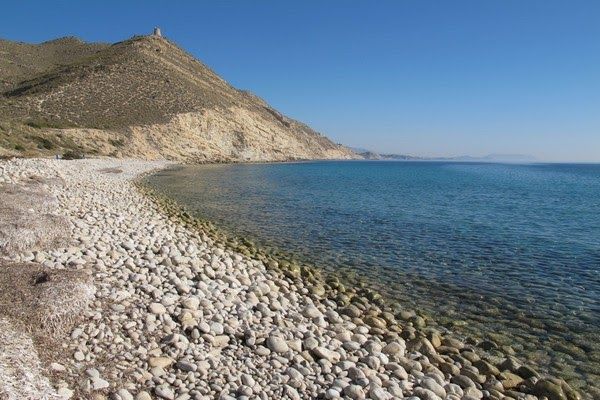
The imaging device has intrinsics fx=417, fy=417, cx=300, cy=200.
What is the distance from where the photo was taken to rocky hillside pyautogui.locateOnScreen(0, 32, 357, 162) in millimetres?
61719

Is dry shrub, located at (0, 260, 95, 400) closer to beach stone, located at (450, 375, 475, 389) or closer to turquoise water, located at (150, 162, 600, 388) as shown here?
beach stone, located at (450, 375, 475, 389)

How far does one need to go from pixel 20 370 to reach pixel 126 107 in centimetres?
8299

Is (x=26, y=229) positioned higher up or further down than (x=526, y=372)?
higher up

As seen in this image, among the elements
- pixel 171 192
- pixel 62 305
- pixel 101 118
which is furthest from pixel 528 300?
pixel 101 118

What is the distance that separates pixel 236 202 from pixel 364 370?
24072mm

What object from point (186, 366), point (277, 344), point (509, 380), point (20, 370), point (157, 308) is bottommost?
point (509, 380)

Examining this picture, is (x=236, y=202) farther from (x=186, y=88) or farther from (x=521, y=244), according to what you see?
(x=186, y=88)

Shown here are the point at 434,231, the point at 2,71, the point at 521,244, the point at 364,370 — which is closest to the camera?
the point at 364,370

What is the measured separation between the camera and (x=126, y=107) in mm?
80125

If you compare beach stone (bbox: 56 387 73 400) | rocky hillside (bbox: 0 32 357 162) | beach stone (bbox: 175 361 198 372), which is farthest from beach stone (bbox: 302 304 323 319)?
rocky hillside (bbox: 0 32 357 162)

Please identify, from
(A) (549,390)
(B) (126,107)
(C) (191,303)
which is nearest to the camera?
(A) (549,390)

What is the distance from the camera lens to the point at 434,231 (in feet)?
71.2

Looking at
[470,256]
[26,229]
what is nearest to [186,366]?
[26,229]

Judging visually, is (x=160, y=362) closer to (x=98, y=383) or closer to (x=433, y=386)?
(x=98, y=383)
